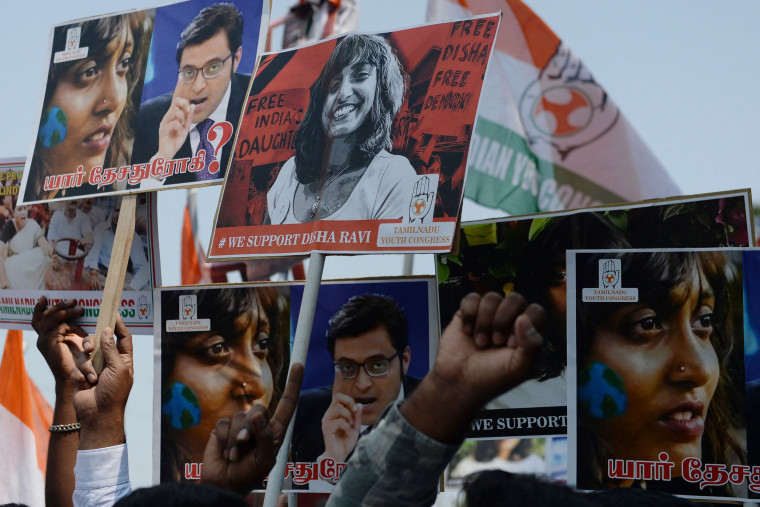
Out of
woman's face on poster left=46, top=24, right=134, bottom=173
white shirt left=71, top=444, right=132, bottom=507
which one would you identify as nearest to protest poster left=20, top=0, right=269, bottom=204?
woman's face on poster left=46, top=24, right=134, bottom=173

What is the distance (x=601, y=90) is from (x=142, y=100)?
4.74 metres

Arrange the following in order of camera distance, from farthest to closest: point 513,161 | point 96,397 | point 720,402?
1. point 513,161
2. point 96,397
3. point 720,402

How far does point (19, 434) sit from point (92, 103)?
1865mm

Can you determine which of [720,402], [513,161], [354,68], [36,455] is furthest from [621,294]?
[513,161]

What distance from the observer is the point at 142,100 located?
157 inches

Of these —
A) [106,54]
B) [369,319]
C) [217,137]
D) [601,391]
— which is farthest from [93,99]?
[601,391]

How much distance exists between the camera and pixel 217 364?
147 inches

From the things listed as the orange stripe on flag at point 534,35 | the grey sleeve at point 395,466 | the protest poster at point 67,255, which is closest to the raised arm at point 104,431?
the protest poster at point 67,255

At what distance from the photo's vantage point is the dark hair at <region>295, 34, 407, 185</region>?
321 cm

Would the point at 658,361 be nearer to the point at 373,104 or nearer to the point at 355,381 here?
the point at 355,381

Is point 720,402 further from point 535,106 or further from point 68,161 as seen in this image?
point 535,106

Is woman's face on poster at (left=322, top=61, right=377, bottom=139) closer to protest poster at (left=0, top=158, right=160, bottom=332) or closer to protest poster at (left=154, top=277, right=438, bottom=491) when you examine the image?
protest poster at (left=154, top=277, right=438, bottom=491)

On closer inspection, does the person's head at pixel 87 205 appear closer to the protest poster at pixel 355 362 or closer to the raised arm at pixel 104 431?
the raised arm at pixel 104 431

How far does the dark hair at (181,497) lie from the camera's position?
165 centimetres
